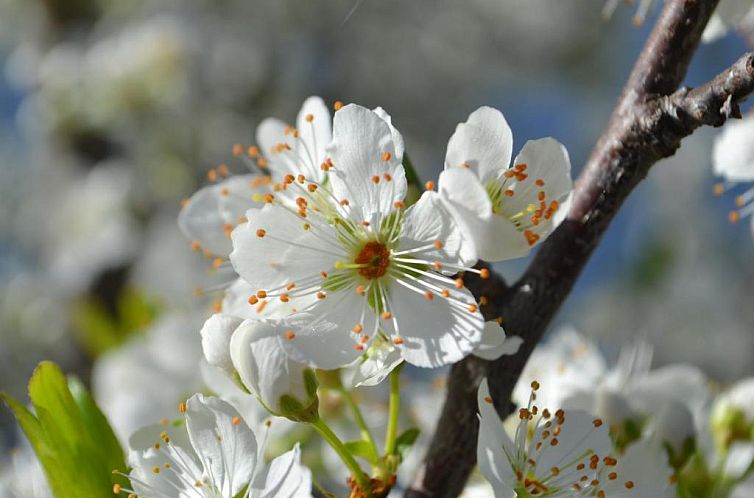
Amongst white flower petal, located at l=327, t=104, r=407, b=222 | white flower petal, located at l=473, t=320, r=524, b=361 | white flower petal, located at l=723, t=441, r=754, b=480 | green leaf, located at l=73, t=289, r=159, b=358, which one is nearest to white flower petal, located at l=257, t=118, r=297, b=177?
white flower petal, located at l=327, t=104, r=407, b=222

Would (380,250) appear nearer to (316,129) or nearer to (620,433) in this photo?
(316,129)

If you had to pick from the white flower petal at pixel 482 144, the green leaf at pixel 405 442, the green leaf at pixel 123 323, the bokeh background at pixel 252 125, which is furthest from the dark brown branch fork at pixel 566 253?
the bokeh background at pixel 252 125

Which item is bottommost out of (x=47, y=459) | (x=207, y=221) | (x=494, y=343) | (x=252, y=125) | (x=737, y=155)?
(x=47, y=459)

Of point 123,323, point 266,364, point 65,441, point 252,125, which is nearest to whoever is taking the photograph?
point 266,364

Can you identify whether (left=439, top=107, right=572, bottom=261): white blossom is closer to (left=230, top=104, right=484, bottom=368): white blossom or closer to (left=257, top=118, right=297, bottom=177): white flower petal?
(left=230, top=104, right=484, bottom=368): white blossom

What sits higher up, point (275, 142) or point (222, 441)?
point (275, 142)

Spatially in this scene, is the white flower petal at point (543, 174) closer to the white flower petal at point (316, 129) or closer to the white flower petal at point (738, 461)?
the white flower petal at point (316, 129)

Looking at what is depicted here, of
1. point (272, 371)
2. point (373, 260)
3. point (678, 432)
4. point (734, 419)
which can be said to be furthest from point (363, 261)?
point (734, 419)


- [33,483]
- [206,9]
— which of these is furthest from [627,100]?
[206,9]
